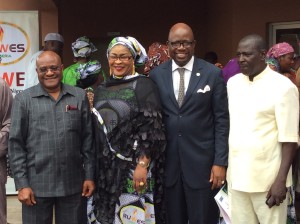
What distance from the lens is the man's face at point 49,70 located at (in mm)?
3598

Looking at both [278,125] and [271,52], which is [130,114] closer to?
[278,125]

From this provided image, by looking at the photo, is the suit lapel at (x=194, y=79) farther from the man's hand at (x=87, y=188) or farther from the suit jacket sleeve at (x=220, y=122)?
the man's hand at (x=87, y=188)

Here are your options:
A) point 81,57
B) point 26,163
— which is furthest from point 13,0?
point 26,163

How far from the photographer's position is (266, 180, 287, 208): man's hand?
10.4ft

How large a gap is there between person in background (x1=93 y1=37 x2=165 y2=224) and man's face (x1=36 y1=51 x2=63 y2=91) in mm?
384

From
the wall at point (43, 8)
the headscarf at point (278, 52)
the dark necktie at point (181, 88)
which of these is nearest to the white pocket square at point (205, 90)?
the dark necktie at point (181, 88)

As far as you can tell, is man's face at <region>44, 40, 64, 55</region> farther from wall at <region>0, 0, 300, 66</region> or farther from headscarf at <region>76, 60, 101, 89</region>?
wall at <region>0, 0, 300, 66</region>

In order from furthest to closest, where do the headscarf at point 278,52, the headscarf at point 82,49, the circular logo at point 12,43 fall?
the circular logo at point 12,43
the headscarf at point 82,49
the headscarf at point 278,52

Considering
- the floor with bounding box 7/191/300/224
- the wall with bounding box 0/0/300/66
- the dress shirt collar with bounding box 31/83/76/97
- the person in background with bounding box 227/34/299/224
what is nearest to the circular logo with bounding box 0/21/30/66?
the floor with bounding box 7/191/300/224

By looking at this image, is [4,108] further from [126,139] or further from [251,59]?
[251,59]

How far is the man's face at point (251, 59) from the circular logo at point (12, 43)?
12.6ft

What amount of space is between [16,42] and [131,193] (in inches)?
138

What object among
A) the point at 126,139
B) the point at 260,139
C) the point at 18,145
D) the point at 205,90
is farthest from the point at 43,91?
the point at 260,139

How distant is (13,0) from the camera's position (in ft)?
28.0
